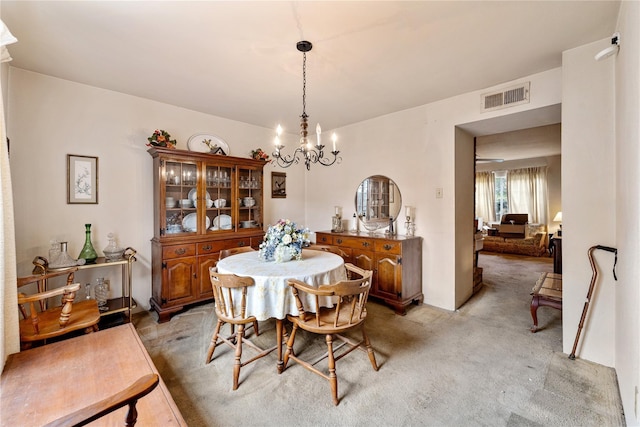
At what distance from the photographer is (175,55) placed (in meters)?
2.25

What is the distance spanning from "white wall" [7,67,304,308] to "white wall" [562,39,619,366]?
12.9ft

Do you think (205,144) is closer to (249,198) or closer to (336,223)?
(249,198)

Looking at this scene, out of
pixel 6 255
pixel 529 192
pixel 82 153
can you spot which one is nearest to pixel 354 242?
pixel 6 255

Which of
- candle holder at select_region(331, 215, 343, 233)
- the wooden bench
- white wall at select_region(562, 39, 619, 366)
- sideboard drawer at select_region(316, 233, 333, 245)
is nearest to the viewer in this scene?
white wall at select_region(562, 39, 619, 366)

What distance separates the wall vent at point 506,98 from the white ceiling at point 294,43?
0.39 feet

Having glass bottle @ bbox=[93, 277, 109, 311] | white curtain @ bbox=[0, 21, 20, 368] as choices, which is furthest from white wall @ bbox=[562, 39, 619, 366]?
glass bottle @ bbox=[93, 277, 109, 311]

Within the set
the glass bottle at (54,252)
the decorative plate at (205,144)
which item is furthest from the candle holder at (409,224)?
the glass bottle at (54,252)

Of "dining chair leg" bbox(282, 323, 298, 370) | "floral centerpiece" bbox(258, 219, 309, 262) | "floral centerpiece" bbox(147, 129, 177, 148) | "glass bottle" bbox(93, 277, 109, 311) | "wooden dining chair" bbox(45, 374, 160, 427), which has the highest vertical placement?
"floral centerpiece" bbox(147, 129, 177, 148)

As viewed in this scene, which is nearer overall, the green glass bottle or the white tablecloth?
the white tablecloth

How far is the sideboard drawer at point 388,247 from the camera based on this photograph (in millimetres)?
3128

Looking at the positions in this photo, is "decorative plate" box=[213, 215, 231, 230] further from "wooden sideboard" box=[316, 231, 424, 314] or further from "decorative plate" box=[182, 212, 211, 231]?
"wooden sideboard" box=[316, 231, 424, 314]

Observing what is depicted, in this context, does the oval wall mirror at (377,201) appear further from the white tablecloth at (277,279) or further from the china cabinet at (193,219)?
the white tablecloth at (277,279)

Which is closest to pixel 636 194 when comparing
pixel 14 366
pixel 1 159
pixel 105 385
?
pixel 105 385

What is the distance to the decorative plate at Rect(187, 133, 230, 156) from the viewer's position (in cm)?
355
